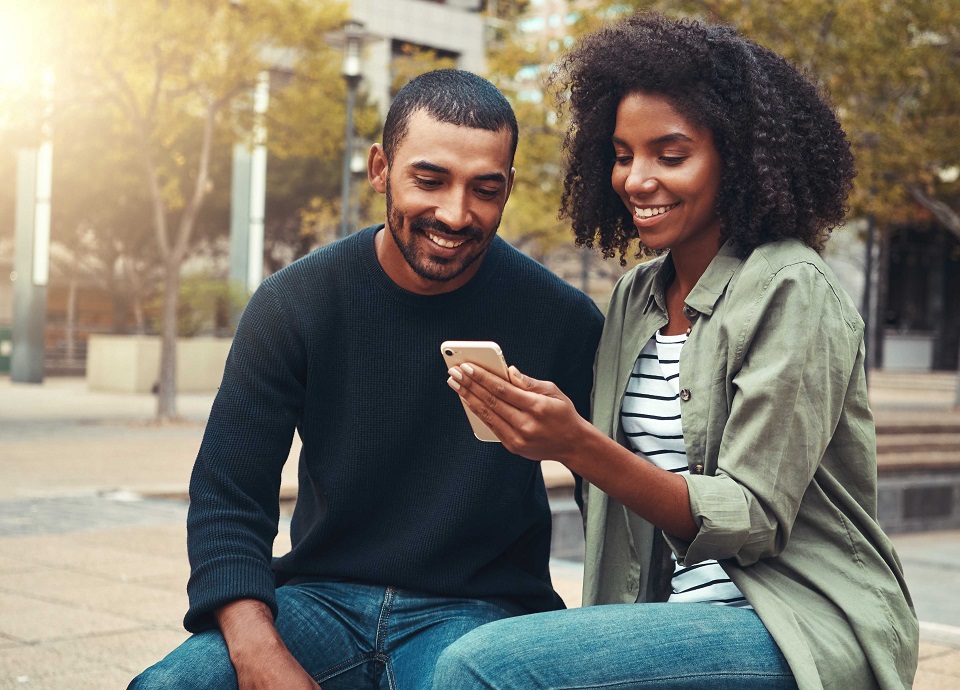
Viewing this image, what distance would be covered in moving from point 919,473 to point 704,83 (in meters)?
10.6

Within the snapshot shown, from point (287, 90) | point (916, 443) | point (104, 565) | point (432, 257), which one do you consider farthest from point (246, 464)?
point (287, 90)

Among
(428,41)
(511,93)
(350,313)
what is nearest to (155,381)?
(511,93)

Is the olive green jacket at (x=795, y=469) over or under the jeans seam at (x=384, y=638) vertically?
over

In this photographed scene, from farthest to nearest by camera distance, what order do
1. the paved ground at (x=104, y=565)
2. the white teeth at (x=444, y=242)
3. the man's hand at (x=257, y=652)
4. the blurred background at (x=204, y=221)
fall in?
1. the blurred background at (x=204, y=221)
2. the paved ground at (x=104, y=565)
3. the white teeth at (x=444, y=242)
4. the man's hand at (x=257, y=652)

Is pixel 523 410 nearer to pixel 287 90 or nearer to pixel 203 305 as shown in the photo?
pixel 287 90

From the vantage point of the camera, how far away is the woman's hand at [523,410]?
6.32ft

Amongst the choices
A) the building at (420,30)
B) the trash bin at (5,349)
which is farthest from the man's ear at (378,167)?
the building at (420,30)

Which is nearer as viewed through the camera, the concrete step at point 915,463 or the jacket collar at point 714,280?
the jacket collar at point 714,280

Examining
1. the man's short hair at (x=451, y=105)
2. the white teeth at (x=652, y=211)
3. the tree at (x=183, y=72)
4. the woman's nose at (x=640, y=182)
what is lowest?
the white teeth at (x=652, y=211)

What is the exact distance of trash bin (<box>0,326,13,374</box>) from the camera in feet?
91.6

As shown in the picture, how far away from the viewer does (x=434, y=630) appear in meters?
2.47

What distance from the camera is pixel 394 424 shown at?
255 centimetres

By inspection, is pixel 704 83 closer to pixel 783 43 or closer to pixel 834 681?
pixel 834 681

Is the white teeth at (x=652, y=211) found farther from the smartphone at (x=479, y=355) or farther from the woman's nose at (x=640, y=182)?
the smartphone at (x=479, y=355)
